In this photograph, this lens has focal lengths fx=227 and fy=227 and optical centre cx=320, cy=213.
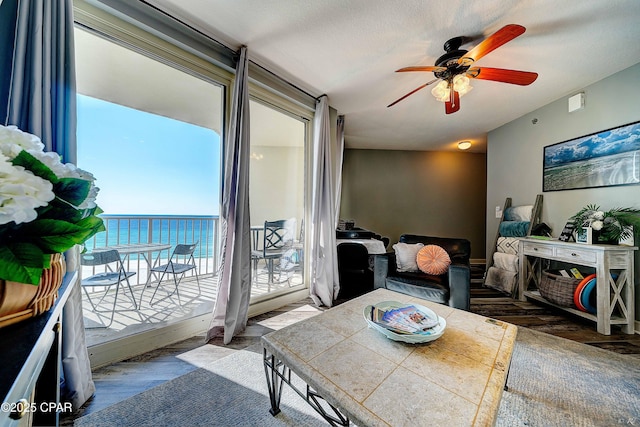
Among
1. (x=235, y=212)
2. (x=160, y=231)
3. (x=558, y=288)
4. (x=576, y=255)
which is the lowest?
(x=558, y=288)

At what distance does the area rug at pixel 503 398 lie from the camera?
1.19 meters

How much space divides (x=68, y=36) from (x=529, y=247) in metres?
4.55

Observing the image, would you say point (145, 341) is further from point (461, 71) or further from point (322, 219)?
point (461, 71)

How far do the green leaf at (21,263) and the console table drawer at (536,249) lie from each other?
3.90m

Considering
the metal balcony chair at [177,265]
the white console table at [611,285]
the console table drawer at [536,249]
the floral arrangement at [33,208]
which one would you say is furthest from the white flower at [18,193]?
the console table drawer at [536,249]

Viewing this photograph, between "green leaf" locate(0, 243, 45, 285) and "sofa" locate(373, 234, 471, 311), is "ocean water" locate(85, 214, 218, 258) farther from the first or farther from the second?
"sofa" locate(373, 234, 471, 311)

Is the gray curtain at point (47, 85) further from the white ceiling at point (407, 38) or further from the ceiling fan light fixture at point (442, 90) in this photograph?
the ceiling fan light fixture at point (442, 90)

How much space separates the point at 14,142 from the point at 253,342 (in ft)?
6.06

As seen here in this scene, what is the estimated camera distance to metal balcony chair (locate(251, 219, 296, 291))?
9.46 feet

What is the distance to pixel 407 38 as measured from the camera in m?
1.89

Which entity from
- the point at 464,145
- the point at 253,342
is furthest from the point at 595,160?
the point at 253,342

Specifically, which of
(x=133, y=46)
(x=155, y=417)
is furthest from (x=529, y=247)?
(x=133, y=46)

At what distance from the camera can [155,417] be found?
3.93ft

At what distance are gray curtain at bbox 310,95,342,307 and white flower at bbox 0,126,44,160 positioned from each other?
2.30 meters
